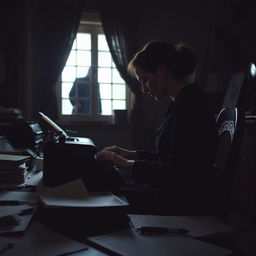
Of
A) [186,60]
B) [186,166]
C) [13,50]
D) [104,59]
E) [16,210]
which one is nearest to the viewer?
[16,210]

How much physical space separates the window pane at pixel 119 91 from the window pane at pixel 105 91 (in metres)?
0.07

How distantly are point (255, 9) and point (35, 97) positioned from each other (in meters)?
2.78

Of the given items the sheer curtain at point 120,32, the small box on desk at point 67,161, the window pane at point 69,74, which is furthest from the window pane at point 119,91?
the small box on desk at point 67,161

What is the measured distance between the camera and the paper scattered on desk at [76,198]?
2.90 feet

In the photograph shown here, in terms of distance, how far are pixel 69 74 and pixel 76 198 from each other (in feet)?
12.3

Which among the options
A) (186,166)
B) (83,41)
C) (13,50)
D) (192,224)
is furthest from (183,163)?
(83,41)

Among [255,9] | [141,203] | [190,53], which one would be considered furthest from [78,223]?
[255,9]

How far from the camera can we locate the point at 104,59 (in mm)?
4656

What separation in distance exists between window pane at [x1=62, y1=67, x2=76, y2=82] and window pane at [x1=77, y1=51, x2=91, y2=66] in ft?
0.38

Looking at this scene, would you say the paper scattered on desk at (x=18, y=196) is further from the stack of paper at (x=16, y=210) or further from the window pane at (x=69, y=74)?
the window pane at (x=69, y=74)

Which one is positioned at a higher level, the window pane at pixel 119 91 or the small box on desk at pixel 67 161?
the window pane at pixel 119 91

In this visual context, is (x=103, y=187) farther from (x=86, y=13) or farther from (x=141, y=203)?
(x=86, y=13)

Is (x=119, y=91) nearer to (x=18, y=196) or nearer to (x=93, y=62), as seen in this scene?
(x=93, y=62)

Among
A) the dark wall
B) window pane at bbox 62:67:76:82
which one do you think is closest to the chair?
the dark wall
